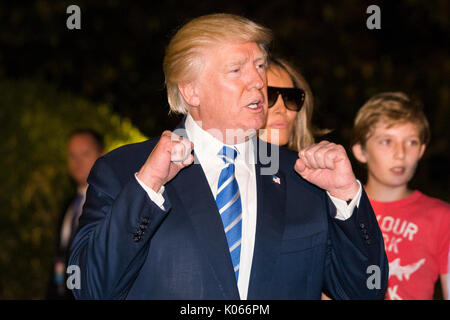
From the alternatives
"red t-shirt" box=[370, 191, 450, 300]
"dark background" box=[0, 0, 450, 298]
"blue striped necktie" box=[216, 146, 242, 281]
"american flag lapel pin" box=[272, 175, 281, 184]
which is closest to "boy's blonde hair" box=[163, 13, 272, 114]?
"blue striped necktie" box=[216, 146, 242, 281]

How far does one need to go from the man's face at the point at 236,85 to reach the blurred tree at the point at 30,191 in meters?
3.87

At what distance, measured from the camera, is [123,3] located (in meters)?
9.16

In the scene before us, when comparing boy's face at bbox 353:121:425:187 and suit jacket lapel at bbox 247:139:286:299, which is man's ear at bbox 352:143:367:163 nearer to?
boy's face at bbox 353:121:425:187

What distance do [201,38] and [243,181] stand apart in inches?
26.9

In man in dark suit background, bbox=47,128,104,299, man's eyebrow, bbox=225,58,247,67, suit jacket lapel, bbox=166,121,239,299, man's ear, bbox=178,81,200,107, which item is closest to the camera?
suit jacket lapel, bbox=166,121,239,299

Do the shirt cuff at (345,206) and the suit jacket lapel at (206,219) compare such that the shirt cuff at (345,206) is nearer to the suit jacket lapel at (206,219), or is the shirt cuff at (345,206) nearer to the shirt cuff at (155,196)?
the suit jacket lapel at (206,219)

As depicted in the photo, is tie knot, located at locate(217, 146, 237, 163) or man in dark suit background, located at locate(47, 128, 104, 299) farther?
man in dark suit background, located at locate(47, 128, 104, 299)

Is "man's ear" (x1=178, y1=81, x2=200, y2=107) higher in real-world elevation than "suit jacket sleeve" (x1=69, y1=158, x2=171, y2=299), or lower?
higher

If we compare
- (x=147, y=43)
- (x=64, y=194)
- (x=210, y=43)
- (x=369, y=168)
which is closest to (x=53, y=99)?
(x=64, y=194)

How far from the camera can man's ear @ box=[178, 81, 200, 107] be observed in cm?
284

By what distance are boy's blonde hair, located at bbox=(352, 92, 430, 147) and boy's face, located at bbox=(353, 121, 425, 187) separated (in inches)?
1.6

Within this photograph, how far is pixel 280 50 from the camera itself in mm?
8797

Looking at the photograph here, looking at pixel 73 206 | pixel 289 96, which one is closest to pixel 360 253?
pixel 289 96

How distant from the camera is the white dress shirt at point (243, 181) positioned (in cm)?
246
